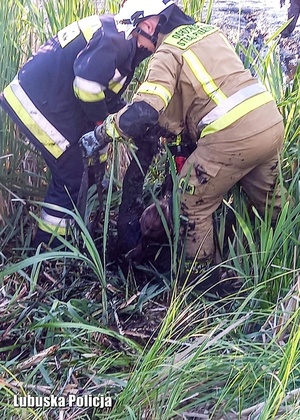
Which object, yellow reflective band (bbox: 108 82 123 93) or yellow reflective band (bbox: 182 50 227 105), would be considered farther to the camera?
yellow reflective band (bbox: 108 82 123 93)

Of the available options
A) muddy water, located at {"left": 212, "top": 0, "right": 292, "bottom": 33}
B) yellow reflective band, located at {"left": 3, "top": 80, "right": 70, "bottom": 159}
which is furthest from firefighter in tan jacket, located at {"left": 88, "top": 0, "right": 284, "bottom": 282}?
muddy water, located at {"left": 212, "top": 0, "right": 292, "bottom": 33}

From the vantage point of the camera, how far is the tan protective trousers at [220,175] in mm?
2643

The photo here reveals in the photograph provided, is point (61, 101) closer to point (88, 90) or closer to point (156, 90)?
point (88, 90)

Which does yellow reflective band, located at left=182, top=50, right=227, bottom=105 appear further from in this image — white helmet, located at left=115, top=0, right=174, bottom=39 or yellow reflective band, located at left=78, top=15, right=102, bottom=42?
yellow reflective band, located at left=78, top=15, right=102, bottom=42

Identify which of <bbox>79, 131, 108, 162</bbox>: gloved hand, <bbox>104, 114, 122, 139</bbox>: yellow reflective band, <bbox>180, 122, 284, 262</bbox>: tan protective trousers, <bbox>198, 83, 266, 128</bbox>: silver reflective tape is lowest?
<bbox>180, 122, 284, 262</bbox>: tan protective trousers

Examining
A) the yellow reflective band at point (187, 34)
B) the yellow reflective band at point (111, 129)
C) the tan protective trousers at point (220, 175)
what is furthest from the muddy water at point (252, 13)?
the yellow reflective band at point (111, 129)

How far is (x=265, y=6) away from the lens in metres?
5.41

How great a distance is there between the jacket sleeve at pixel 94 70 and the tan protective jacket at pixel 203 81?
0.25m

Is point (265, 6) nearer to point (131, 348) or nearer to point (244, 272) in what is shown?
point (244, 272)

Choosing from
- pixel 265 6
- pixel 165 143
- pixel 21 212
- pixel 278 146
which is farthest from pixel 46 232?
pixel 265 6

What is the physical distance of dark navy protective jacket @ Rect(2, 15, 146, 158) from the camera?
294cm

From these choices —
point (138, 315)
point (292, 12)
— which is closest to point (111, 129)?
point (138, 315)

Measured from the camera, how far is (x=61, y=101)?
306 cm

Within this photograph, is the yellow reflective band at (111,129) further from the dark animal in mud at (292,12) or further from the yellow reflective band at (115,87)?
the dark animal in mud at (292,12)
